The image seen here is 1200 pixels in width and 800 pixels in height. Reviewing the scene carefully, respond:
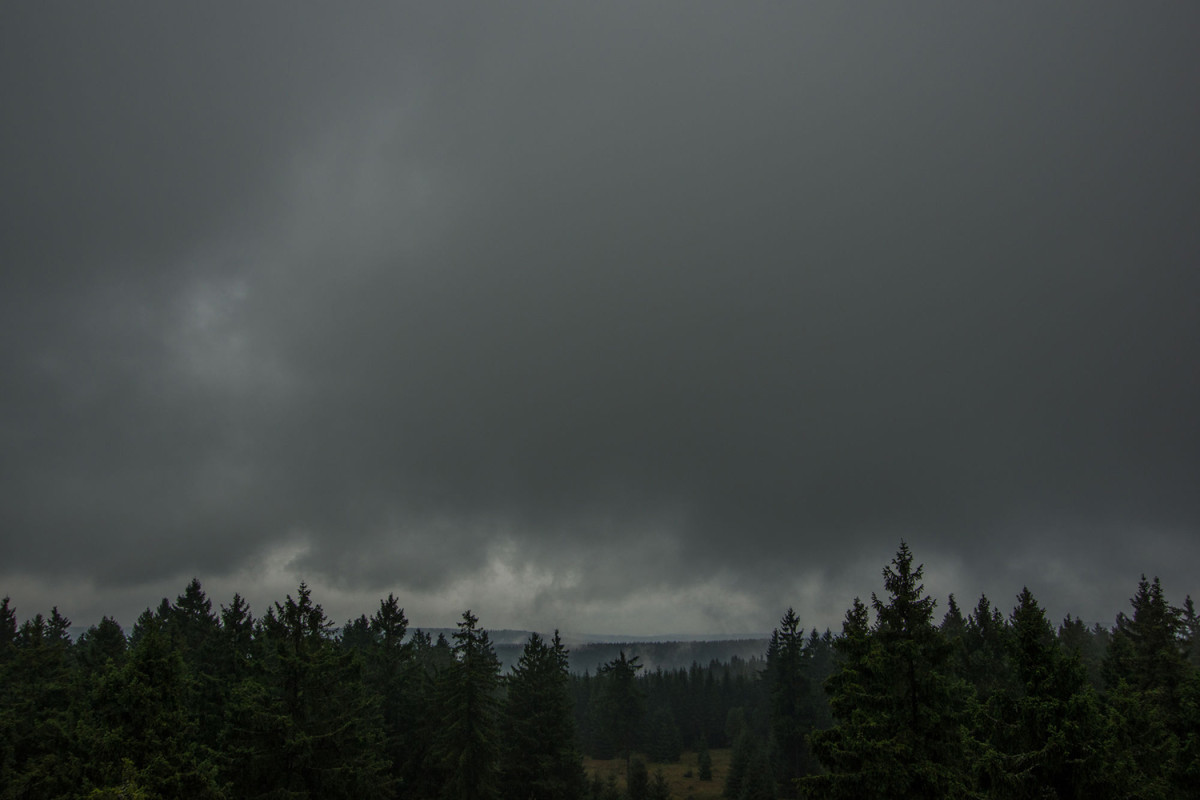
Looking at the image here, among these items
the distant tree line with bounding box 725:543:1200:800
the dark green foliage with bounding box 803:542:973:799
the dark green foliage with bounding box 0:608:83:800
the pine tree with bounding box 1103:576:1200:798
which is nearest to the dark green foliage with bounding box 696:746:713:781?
the pine tree with bounding box 1103:576:1200:798

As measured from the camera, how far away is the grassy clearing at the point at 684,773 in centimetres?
8481

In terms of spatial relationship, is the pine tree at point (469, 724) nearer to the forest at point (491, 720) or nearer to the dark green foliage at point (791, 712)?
the forest at point (491, 720)

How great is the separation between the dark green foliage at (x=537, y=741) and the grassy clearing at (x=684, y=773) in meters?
22.4

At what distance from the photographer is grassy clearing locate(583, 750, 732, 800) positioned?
84.8m

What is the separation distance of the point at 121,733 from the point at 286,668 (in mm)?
6772

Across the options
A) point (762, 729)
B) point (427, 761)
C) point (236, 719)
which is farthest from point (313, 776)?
point (762, 729)

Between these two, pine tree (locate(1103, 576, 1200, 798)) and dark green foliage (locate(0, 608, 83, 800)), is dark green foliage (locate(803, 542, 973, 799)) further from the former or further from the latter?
dark green foliage (locate(0, 608, 83, 800))

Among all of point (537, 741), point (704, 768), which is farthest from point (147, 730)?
point (704, 768)

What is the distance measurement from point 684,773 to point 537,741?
64.3 m

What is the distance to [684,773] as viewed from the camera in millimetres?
99875

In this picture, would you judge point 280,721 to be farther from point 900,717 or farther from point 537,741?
point 537,741

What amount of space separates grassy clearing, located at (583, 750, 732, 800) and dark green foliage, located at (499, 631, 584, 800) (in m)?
22.4

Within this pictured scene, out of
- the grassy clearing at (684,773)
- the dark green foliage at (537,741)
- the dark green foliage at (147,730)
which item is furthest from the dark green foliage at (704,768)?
the dark green foliage at (147,730)

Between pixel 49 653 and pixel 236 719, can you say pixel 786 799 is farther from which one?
pixel 49 653
